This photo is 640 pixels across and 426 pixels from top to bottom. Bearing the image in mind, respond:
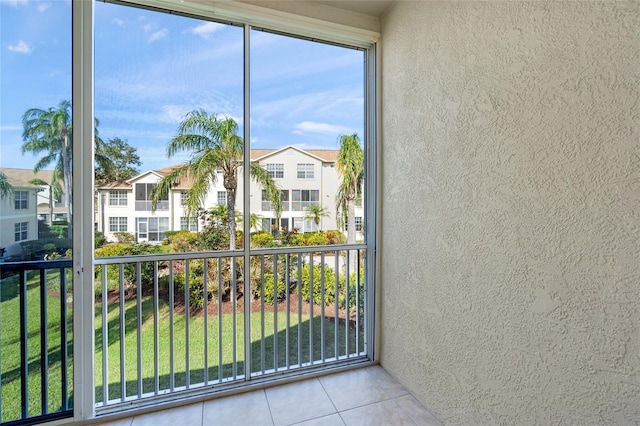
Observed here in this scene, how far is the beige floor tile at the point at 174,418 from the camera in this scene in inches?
66.4

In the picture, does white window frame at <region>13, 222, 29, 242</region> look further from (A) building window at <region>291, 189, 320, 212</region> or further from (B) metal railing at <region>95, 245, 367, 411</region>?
(A) building window at <region>291, 189, 320, 212</region>

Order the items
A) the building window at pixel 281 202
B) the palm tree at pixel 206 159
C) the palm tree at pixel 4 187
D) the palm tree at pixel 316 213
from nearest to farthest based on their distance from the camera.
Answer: the palm tree at pixel 4 187 < the palm tree at pixel 206 159 < the building window at pixel 281 202 < the palm tree at pixel 316 213

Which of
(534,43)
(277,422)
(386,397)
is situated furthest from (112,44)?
(386,397)

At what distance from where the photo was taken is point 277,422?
1.68 metres

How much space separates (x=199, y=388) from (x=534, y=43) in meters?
2.57

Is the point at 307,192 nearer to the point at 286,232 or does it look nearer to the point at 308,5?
the point at 286,232

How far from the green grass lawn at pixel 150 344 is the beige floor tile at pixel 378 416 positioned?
0.55 m

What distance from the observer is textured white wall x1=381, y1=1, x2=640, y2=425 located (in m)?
0.94

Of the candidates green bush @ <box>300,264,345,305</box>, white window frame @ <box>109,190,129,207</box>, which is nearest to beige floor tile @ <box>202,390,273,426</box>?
green bush @ <box>300,264,345,305</box>

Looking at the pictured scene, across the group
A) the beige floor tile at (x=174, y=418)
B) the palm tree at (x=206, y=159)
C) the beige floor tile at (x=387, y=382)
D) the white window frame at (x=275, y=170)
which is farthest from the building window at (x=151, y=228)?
the beige floor tile at (x=387, y=382)

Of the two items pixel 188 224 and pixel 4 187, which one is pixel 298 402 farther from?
pixel 4 187

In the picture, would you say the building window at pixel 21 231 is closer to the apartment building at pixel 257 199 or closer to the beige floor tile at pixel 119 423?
the apartment building at pixel 257 199

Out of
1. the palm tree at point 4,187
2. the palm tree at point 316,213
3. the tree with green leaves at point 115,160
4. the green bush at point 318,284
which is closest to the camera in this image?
the palm tree at point 4,187

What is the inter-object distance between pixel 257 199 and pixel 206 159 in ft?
1.38
